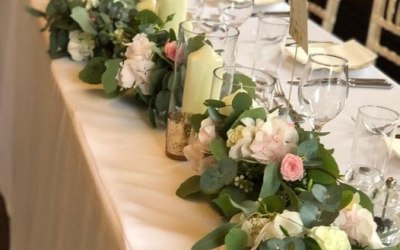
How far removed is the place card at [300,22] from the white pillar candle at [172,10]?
0.38 m

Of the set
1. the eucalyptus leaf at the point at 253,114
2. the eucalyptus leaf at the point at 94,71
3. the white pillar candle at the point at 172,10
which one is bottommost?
the eucalyptus leaf at the point at 94,71

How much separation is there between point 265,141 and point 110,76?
→ 20.0 inches

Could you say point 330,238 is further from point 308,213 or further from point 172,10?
point 172,10

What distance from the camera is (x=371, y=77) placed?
1.78m

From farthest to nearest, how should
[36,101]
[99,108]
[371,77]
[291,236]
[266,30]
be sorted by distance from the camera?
A: [36,101] < [371,77] < [266,30] < [99,108] < [291,236]

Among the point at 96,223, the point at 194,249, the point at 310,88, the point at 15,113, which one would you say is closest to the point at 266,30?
the point at 310,88

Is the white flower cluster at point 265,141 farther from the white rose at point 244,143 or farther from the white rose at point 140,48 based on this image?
the white rose at point 140,48

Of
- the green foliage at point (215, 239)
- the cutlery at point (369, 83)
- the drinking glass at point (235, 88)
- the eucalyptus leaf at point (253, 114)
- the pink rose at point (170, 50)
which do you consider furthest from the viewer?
the cutlery at point (369, 83)

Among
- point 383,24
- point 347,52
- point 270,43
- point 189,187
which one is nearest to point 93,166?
point 189,187

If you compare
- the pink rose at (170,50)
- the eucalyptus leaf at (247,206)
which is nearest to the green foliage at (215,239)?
the eucalyptus leaf at (247,206)

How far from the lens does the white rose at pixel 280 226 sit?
34.6 inches

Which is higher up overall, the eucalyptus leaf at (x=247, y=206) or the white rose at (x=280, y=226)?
the white rose at (x=280, y=226)

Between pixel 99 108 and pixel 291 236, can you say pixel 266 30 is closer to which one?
pixel 99 108

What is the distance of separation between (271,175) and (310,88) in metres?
0.29
